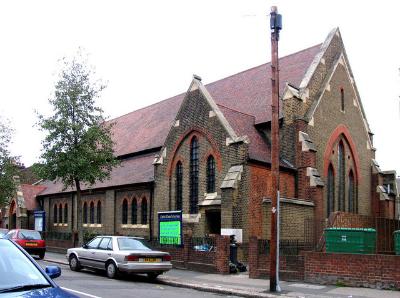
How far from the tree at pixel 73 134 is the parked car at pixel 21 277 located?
1935 cm

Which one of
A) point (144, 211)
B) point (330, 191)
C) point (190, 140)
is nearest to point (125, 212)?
point (144, 211)

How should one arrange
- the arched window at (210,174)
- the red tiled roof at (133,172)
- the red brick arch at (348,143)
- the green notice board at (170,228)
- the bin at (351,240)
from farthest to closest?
1. the red tiled roof at (133,172)
2. the red brick arch at (348,143)
3. the arched window at (210,174)
4. the green notice board at (170,228)
5. the bin at (351,240)

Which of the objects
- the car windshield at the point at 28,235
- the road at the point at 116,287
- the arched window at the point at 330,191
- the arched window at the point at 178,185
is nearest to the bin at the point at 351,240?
the road at the point at 116,287

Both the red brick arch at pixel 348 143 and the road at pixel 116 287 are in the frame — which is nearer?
the road at pixel 116 287

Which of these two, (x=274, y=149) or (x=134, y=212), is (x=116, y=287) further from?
(x=134, y=212)

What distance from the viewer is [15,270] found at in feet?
19.0

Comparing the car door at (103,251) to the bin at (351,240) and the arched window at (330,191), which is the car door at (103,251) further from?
the arched window at (330,191)

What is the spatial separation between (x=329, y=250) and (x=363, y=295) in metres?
2.88

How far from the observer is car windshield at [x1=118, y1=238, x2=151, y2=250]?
17.6 meters

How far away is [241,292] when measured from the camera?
14789 millimetres

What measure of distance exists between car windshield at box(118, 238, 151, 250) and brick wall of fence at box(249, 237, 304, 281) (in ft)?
12.9

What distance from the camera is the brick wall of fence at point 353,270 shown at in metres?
15.1

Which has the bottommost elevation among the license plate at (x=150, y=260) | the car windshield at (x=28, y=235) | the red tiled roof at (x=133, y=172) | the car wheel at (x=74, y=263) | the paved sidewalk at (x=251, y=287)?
the paved sidewalk at (x=251, y=287)

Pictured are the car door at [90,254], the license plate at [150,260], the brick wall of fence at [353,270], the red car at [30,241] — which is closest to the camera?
the brick wall of fence at [353,270]
